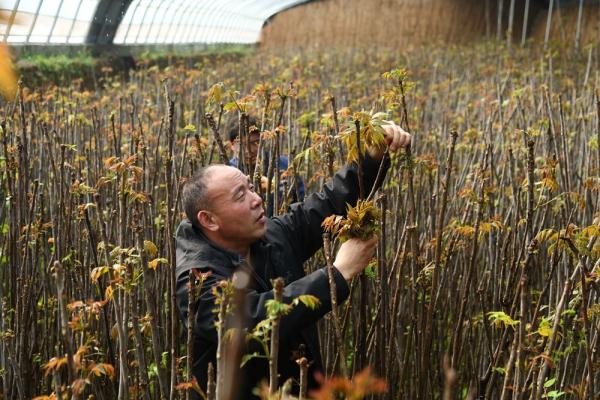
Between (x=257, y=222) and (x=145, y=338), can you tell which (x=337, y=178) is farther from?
(x=145, y=338)

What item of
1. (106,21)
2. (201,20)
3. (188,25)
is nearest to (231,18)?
(201,20)

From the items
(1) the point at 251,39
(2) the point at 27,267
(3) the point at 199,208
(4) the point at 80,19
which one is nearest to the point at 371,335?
(3) the point at 199,208

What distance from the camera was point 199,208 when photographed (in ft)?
5.67

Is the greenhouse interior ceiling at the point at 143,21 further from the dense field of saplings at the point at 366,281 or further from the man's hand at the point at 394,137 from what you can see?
the man's hand at the point at 394,137

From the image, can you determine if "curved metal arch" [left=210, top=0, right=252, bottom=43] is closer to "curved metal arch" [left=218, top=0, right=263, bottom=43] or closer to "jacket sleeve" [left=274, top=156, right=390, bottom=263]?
"curved metal arch" [left=218, top=0, right=263, bottom=43]

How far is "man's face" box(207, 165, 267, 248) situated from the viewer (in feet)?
5.59

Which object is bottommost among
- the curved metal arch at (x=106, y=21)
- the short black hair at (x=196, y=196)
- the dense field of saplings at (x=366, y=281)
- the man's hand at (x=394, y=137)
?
the dense field of saplings at (x=366, y=281)

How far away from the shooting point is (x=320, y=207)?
6.13 feet

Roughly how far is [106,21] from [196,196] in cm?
1212

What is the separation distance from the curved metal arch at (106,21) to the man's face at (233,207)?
1150cm

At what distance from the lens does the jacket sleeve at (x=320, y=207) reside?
1.84 metres

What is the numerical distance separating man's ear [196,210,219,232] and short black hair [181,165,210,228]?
13mm

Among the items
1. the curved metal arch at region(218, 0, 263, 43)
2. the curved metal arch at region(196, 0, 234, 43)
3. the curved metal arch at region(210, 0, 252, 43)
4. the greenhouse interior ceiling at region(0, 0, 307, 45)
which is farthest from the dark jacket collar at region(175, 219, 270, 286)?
the curved metal arch at region(218, 0, 263, 43)

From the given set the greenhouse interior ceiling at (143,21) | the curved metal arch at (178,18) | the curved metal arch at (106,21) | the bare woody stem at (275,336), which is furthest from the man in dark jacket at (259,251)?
the curved metal arch at (178,18)
